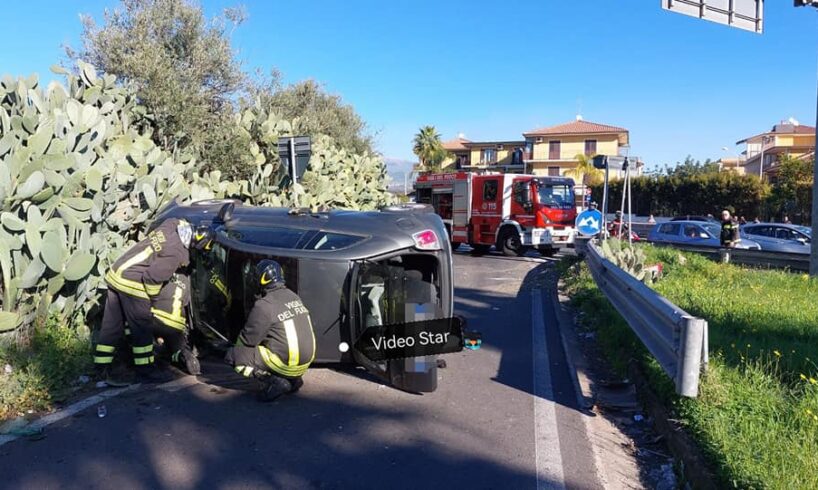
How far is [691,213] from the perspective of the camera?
146 ft

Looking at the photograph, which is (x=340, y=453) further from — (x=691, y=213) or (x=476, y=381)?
(x=691, y=213)

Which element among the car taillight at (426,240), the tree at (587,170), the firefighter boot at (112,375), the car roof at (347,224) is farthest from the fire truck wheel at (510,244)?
the tree at (587,170)

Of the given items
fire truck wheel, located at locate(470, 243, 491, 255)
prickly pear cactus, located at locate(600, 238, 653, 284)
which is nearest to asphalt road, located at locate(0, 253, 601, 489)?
prickly pear cactus, located at locate(600, 238, 653, 284)

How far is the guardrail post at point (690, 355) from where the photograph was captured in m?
4.07

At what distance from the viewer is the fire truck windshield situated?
1884 centimetres

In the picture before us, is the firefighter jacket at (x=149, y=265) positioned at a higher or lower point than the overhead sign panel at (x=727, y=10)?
lower

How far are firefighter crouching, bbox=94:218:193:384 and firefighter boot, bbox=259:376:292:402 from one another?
1.23 m

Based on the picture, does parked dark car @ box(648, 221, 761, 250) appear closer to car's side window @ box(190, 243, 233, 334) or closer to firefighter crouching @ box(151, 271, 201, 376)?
car's side window @ box(190, 243, 233, 334)

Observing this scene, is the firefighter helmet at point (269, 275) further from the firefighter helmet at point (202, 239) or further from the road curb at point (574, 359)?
the road curb at point (574, 359)

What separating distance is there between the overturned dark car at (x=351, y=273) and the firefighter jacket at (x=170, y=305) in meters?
0.37

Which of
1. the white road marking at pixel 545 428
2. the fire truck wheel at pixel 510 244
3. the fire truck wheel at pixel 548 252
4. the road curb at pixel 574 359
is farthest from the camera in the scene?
the fire truck wheel at pixel 548 252

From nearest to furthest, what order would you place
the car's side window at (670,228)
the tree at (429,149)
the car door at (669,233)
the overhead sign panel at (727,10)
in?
the overhead sign panel at (727,10)
the car door at (669,233)
the car's side window at (670,228)
the tree at (429,149)

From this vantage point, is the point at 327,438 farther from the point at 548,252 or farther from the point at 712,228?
the point at 712,228

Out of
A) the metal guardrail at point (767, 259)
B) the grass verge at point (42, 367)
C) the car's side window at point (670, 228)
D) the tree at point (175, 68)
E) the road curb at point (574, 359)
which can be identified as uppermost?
the tree at point (175, 68)
